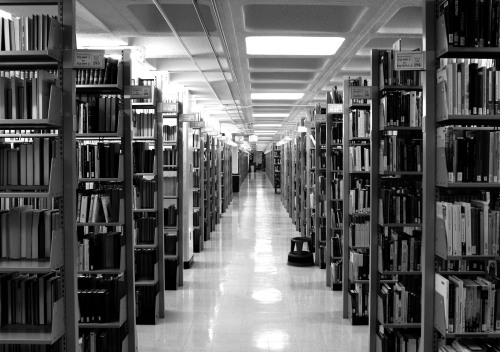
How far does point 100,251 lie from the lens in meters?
4.64

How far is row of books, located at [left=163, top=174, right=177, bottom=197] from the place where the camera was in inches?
296

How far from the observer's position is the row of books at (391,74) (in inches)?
183

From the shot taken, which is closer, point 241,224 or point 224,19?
point 224,19

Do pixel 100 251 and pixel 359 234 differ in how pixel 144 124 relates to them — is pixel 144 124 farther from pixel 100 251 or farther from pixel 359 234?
pixel 359 234

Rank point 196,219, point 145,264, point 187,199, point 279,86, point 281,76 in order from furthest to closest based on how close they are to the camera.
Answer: point 279,86
point 196,219
point 281,76
point 187,199
point 145,264

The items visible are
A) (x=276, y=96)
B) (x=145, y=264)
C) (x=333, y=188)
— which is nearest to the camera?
(x=145, y=264)

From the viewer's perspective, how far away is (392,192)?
464 cm

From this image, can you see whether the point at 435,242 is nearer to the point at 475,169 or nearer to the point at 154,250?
the point at 475,169

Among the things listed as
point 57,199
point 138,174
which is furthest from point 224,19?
point 57,199

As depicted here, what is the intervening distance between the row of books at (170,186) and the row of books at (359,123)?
2.80 metres

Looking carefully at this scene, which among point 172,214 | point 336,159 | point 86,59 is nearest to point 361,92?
point 86,59

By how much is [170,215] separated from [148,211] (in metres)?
1.25

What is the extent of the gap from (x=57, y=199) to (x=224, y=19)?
339 cm

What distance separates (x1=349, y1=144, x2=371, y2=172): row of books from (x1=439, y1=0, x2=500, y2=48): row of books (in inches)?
117
